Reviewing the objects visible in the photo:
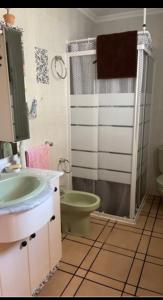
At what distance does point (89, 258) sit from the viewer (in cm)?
200

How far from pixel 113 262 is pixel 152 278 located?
1.12 feet

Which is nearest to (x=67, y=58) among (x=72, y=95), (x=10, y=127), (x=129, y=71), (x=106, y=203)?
(x=72, y=95)

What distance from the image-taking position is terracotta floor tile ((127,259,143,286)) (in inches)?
68.7

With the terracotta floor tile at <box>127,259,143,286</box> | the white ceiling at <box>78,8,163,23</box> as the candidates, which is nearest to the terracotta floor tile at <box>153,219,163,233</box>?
the terracotta floor tile at <box>127,259,143,286</box>

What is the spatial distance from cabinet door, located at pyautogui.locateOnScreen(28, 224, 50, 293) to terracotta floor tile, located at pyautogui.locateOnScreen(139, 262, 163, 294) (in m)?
0.77

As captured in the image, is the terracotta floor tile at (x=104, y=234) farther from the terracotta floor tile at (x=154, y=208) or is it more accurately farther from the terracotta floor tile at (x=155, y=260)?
the terracotta floor tile at (x=154, y=208)

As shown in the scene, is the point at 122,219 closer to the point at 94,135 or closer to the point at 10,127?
the point at 94,135

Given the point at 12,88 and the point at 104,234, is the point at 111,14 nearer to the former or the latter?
the point at 12,88

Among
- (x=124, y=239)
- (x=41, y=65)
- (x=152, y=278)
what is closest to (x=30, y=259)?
(x=152, y=278)

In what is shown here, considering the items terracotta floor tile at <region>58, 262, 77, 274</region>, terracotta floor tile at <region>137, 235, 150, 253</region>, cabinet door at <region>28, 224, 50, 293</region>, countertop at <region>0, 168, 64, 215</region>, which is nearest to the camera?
countertop at <region>0, 168, 64, 215</region>

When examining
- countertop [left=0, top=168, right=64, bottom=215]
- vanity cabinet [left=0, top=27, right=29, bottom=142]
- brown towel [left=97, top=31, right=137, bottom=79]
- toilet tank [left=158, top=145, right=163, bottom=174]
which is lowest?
toilet tank [left=158, top=145, right=163, bottom=174]

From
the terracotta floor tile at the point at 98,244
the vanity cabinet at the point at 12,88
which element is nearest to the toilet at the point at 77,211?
the terracotta floor tile at the point at 98,244

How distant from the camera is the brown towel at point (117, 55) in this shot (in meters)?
2.15

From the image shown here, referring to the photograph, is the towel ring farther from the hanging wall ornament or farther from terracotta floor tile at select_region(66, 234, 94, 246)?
terracotta floor tile at select_region(66, 234, 94, 246)
